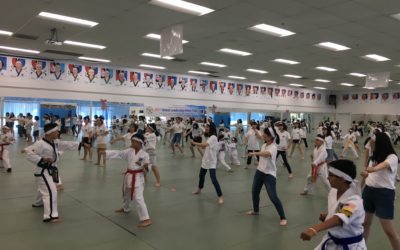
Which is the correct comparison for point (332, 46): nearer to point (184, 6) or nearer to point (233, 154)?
point (233, 154)

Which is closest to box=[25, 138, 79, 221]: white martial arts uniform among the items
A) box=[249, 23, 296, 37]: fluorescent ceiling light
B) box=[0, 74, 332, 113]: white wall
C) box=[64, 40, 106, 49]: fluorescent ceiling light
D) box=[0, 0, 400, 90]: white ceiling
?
box=[0, 0, 400, 90]: white ceiling

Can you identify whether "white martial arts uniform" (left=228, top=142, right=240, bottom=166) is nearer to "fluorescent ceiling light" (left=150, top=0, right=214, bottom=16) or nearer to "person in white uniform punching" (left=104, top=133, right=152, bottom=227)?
"fluorescent ceiling light" (left=150, top=0, right=214, bottom=16)

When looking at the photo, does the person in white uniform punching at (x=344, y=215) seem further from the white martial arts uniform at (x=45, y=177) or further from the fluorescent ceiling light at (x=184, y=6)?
the fluorescent ceiling light at (x=184, y=6)

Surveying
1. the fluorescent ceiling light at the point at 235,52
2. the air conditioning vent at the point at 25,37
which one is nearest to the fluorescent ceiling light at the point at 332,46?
the fluorescent ceiling light at the point at 235,52

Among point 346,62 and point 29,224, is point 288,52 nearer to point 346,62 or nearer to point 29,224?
point 346,62

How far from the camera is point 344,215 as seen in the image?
241cm

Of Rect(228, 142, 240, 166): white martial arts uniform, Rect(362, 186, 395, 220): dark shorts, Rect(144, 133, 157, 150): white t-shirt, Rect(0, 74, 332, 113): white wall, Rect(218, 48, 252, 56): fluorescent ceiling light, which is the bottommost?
Rect(228, 142, 240, 166): white martial arts uniform

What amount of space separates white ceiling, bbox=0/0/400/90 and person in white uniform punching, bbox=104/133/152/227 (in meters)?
4.80

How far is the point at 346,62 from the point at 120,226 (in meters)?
15.5

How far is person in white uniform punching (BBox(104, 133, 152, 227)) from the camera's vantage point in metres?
5.22

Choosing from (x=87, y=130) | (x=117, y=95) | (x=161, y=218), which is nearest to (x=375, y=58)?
(x=87, y=130)

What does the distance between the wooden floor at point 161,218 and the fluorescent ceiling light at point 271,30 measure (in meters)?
5.17

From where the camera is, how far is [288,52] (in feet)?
48.9

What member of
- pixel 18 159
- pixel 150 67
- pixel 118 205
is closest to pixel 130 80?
pixel 150 67
